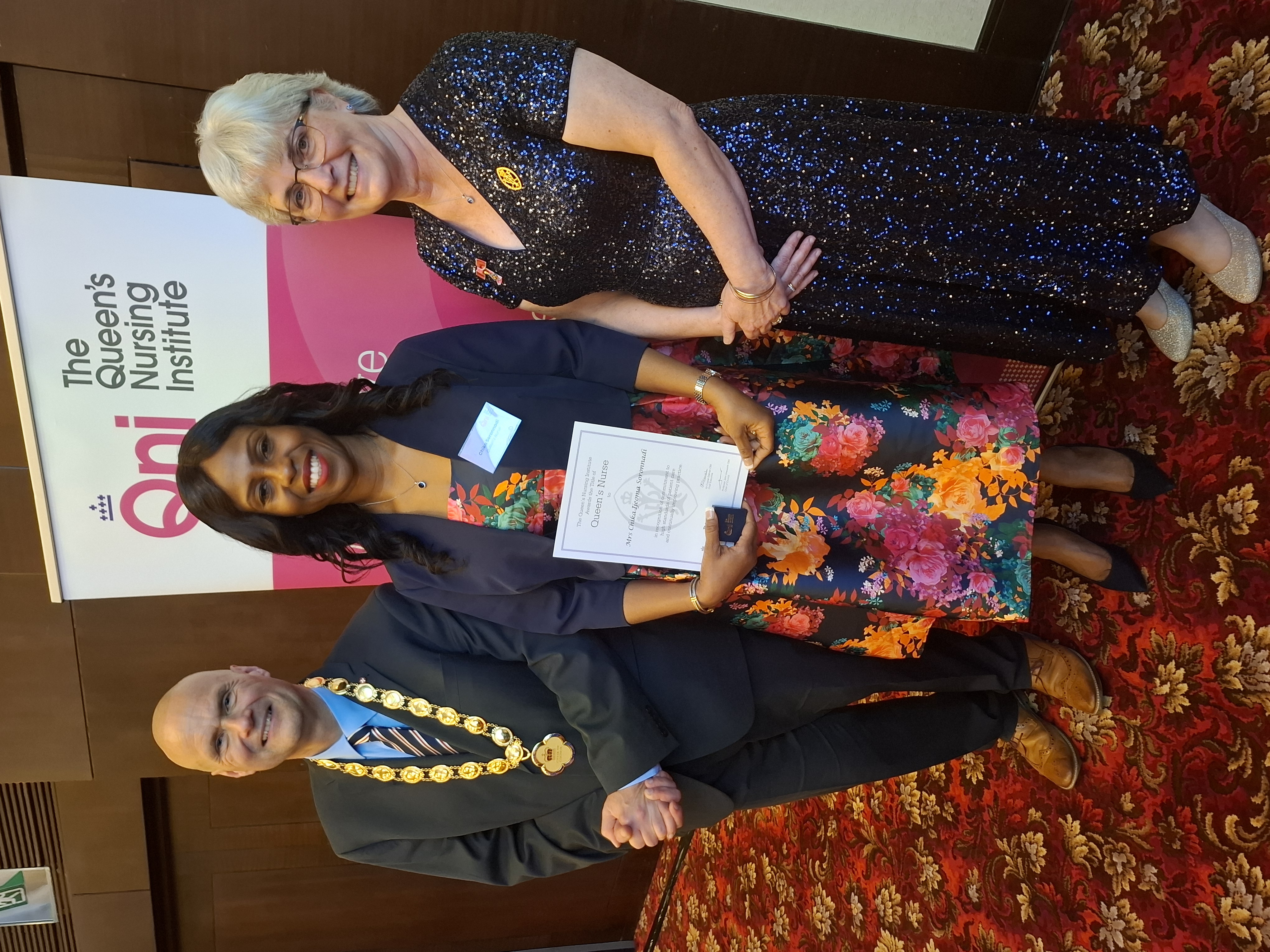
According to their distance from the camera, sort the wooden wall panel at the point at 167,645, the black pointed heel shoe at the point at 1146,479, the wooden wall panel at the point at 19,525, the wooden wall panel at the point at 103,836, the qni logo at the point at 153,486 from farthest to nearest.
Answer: the wooden wall panel at the point at 103,836
the wooden wall panel at the point at 167,645
the wooden wall panel at the point at 19,525
the qni logo at the point at 153,486
the black pointed heel shoe at the point at 1146,479

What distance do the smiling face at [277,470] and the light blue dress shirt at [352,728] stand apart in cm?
44

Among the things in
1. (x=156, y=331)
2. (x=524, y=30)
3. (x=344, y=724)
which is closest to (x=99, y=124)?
(x=156, y=331)

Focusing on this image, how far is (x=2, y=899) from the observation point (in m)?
2.66

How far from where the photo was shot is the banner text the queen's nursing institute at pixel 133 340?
184 cm

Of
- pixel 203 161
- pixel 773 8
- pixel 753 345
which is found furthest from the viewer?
pixel 773 8

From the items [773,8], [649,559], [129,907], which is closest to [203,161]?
[649,559]

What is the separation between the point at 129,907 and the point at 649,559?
8.71 ft

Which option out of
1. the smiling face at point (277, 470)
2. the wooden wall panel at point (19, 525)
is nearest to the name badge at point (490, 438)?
the smiling face at point (277, 470)

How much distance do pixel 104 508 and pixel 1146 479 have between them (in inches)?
102

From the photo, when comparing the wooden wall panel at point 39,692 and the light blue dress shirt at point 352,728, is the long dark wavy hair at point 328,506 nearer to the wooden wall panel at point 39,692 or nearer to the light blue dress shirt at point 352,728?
the light blue dress shirt at point 352,728

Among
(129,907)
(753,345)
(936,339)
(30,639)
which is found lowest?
(129,907)

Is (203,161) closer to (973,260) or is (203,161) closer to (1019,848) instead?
(973,260)

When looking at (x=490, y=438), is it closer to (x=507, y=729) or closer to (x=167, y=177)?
(x=507, y=729)

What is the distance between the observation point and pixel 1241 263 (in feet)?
5.05
